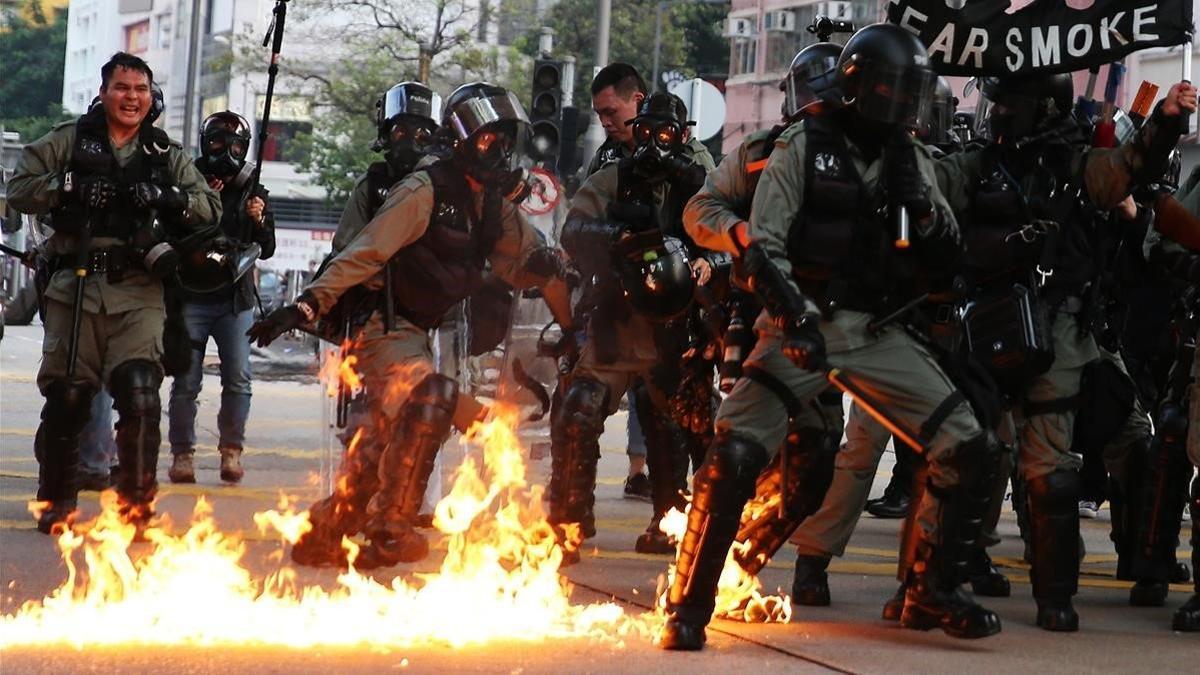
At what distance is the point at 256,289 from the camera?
10898mm

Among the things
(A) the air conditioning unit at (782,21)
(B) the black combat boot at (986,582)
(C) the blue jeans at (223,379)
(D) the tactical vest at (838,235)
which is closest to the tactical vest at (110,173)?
(C) the blue jeans at (223,379)

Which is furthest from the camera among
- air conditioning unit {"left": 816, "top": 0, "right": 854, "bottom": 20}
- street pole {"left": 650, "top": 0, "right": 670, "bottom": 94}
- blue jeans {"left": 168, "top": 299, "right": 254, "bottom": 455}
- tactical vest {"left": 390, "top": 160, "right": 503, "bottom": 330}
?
street pole {"left": 650, "top": 0, "right": 670, "bottom": 94}

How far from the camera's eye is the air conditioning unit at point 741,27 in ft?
152

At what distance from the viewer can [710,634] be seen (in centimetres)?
624

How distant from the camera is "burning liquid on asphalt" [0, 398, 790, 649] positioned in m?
5.86

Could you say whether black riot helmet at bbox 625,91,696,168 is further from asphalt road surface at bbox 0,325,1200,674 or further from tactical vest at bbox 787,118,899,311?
tactical vest at bbox 787,118,899,311

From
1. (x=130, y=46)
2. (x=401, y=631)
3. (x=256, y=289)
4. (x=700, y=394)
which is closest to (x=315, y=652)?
(x=401, y=631)

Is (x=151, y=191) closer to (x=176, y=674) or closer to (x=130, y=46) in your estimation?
(x=176, y=674)

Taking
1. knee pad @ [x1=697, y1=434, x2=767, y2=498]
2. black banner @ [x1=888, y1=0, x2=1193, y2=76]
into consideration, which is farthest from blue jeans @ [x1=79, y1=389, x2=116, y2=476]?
knee pad @ [x1=697, y1=434, x2=767, y2=498]

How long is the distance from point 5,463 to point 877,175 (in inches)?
253

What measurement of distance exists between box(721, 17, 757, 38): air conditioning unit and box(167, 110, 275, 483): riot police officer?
36.5m

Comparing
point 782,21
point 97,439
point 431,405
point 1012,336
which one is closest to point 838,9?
point 782,21

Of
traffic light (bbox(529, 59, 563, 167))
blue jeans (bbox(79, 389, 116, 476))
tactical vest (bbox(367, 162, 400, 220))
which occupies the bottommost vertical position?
blue jeans (bbox(79, 389, 116, 476))

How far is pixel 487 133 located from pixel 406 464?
1271 mm
